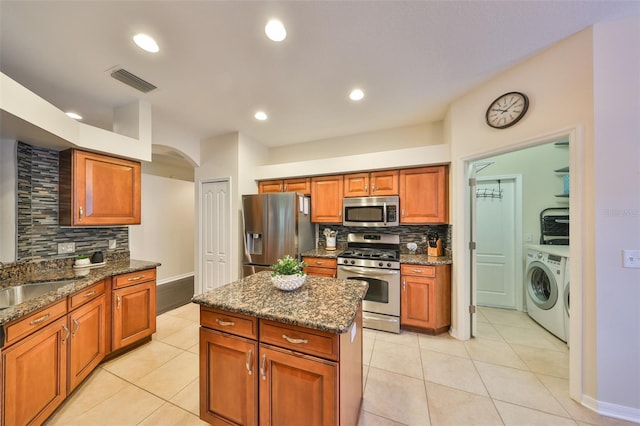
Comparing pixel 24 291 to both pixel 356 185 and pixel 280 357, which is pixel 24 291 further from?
pixel 356 185

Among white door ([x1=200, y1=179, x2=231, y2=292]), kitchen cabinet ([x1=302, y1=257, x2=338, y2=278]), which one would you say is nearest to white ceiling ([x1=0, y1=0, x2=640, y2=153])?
white door ([x1=200, y1=179, x2=231, y2=292])

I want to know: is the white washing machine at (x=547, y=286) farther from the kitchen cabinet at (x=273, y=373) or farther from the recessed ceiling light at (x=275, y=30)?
the recessed ceiling light at (x=275, y=30)

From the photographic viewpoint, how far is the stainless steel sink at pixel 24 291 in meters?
1.73

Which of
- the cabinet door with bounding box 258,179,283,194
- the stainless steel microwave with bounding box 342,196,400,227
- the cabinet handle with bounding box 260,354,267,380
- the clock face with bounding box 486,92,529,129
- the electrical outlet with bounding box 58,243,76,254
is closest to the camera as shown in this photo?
the cabinet handle with bounding box 260,354,267,380

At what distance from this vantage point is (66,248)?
243 cm

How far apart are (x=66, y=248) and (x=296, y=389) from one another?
2.96 meters

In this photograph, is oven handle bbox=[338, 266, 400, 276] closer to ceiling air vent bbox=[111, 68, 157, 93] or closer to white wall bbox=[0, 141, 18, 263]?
ceiling air vent bbox=[111, 68, 157, 93]

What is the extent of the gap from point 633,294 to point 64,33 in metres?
4.51

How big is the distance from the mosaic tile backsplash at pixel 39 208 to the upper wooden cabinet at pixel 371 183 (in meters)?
3.39

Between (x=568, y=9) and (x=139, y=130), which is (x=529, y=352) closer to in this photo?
(x=568, y=9)

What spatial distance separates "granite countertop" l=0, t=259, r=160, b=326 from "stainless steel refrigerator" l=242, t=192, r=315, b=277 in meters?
1.28

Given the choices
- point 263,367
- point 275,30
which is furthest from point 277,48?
point 263,367

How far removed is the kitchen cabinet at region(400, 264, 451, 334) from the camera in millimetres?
2689

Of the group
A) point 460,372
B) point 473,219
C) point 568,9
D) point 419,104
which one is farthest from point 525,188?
point 460,372
